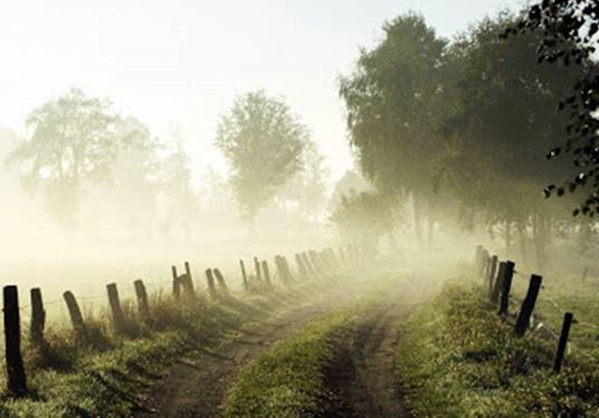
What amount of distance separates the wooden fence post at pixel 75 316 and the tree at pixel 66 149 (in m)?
67.8

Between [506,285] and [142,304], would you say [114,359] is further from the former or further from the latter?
[506,285]

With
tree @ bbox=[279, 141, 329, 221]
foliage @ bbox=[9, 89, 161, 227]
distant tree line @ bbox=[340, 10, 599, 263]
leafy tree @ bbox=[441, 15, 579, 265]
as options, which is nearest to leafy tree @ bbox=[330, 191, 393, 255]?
distant tree line @ bbox=[340, 10, 599, 263]

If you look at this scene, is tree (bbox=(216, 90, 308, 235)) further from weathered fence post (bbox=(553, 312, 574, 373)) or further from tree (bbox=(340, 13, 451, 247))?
weathered fence post (bbox=(553, 312, 574, 373))

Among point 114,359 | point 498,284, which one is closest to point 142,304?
point 114,359

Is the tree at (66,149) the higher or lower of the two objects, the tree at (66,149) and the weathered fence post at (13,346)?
the higher

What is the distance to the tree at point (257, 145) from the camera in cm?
9406

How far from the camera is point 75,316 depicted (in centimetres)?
1961

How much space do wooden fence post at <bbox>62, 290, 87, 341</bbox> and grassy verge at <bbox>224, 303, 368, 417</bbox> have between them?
18.0 ft

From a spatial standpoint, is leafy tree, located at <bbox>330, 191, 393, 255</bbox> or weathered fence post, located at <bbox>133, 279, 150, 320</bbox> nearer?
weathered fence post, located at <bbox>133, 279, 150, 320</bbox>

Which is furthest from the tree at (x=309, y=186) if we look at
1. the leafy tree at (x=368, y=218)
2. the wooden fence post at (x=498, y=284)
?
the wooden fence post at (x=498, y=284)

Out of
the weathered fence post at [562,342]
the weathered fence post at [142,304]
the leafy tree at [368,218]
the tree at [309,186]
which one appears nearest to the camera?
the weathered fence post at [562,342]

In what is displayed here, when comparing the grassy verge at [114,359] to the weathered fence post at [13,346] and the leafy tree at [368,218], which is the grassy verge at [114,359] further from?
the leafy tree at [368,218]

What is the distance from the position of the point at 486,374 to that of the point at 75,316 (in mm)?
12171

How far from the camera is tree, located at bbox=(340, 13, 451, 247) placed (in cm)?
6025
